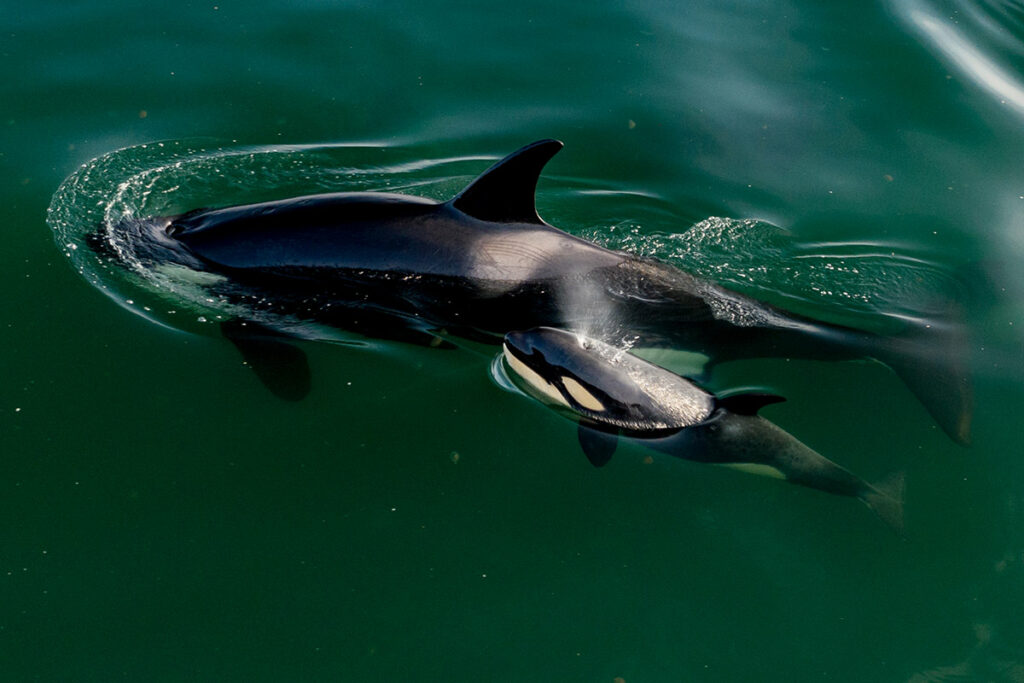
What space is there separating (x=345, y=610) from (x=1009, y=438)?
14.2 ft

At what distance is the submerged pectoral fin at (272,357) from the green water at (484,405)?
0.09 meters

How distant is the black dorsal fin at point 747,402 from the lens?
624 cm

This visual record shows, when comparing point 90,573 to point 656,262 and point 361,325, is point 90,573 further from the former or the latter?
point 656,262

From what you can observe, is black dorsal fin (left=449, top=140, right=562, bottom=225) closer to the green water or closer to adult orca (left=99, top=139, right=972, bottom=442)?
adult orca (left=99, top=139, right=972, bottom=442)

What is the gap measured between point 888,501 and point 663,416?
4.69 ft

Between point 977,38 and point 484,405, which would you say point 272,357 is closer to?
point 484,405

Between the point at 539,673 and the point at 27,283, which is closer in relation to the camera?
the point at 539,673

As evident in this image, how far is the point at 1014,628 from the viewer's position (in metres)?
5.64

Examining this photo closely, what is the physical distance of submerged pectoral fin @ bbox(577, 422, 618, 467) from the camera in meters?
6.09

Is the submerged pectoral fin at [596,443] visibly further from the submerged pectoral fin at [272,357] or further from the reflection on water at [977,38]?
the reflection on water at [977,38]

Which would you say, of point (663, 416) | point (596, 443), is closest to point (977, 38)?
point (663, 416)

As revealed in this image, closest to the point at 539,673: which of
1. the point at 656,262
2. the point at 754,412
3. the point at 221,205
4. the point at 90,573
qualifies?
the point at 754,412

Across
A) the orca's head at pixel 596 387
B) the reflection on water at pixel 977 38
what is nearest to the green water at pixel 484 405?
the reflection on water at pixel 977 38

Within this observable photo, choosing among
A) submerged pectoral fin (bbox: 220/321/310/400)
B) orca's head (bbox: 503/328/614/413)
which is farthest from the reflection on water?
submerged pectoral fin (bbox: 220/321/310/400)
